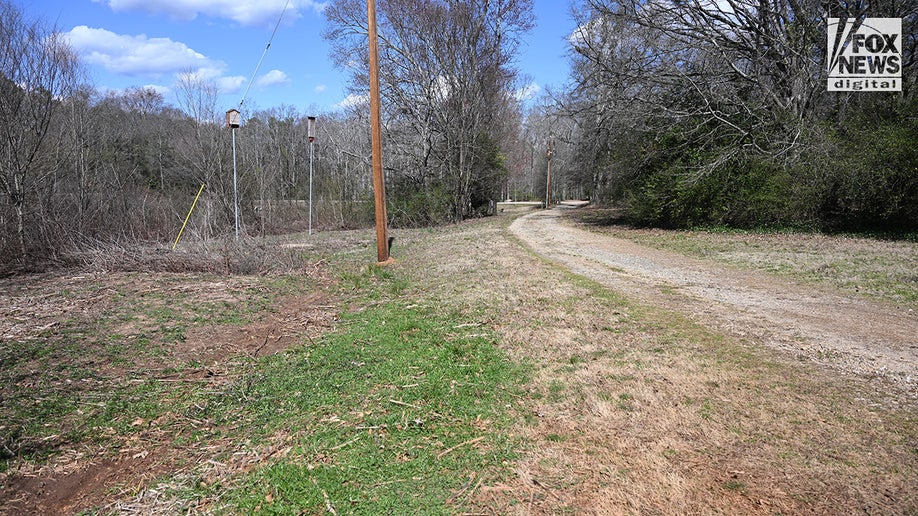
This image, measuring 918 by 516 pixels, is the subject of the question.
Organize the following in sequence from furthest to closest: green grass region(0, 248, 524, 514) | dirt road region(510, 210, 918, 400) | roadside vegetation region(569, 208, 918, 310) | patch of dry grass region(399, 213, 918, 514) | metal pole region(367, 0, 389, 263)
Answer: metal pole region(367, 0, 389, 263), roadside vegetation region(569, 208, 918, 310), dirt road region(510, 210, 918, 400), green grass region(0, 248, 524, 514), patch of dry grass region(399, 213, 918, 514)

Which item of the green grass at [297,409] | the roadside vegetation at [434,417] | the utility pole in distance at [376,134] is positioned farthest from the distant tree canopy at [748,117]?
the green grass at [297,409]

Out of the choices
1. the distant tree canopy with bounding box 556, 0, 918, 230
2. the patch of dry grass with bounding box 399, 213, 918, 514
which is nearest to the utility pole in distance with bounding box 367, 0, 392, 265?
the patch of dry grass with bounding box 399, 213, 918, 514

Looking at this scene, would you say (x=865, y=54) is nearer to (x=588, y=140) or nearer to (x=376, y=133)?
(x=588, y=140)

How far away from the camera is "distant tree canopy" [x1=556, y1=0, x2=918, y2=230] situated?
13039mm

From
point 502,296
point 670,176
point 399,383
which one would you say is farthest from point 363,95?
point 399,383

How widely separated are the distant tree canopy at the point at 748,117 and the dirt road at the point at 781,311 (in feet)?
18.7

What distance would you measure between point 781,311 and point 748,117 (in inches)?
483

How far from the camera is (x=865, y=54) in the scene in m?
14.3

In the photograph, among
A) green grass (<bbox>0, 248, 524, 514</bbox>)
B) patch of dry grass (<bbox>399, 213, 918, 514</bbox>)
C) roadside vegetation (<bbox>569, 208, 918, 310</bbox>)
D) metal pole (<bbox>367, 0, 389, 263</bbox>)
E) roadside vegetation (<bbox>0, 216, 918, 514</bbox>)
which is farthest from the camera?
metal pole (<bbox>367, 0, 389, 263</bbox>)

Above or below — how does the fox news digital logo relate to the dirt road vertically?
above

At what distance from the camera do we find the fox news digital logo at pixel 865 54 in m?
13.7

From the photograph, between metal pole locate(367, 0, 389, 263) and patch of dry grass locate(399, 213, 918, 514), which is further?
metal pole locate(367, 0, 389, 263)

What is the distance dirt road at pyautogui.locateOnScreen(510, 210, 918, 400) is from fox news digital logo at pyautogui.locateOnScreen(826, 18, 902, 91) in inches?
362

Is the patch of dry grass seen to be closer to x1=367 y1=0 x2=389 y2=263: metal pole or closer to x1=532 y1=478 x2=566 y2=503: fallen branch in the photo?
x1=532 y1=478 x2=566 y2=503: fallen branch
